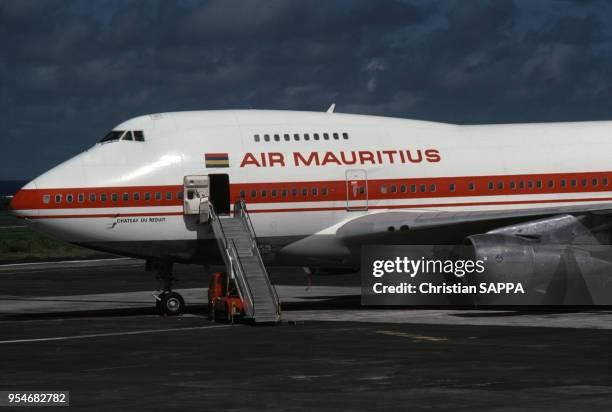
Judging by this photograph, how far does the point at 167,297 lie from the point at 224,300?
3.11m

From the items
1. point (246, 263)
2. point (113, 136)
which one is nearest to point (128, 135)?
point (113, 136)

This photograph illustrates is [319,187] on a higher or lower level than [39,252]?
lower

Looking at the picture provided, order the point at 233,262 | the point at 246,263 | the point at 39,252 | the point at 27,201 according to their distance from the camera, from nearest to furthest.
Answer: the point at 233,262, the point at 246,263, the point at 27,201, the point at 39,252

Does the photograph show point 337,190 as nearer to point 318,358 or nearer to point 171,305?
point 171,305

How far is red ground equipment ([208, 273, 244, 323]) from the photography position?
32.2 meters

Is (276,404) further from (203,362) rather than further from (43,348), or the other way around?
(43,348)

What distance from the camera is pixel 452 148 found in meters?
37.0

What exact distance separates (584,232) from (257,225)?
364 inches

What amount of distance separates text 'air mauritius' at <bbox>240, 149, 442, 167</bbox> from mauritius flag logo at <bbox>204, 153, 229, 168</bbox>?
48 cm

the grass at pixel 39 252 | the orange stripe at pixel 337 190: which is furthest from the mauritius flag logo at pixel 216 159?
the grass at pixel 39 252

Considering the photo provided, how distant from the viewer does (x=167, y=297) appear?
35.3 m

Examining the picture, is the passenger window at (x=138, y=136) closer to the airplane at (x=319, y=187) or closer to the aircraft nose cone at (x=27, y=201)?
the airplane at (x=319, y=187)

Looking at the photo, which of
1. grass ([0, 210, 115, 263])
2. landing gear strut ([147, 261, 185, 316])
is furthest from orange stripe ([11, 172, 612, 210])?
grass ([0, 210, 115, 263])

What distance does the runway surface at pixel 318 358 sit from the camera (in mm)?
18469
